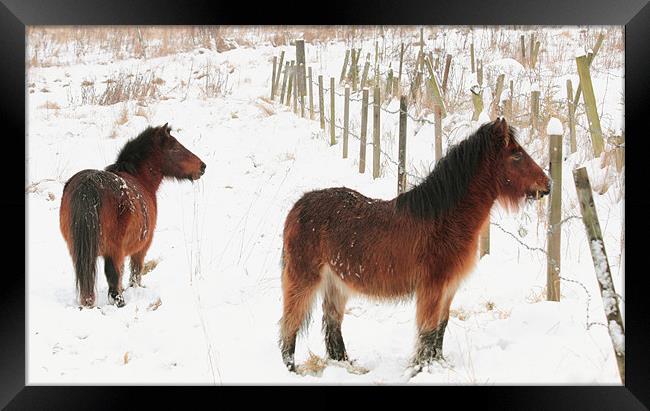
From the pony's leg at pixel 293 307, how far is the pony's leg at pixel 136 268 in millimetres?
1900

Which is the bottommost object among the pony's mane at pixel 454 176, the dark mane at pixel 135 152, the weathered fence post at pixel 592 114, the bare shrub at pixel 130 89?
the pony's mane at pixel 454 176

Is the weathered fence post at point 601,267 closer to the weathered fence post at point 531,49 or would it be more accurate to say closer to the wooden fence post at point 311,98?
the weathered fence post at point 531,49

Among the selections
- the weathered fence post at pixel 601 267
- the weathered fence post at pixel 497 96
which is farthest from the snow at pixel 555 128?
the weathered fence post at pixel 497 96

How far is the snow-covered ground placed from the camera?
4734mm

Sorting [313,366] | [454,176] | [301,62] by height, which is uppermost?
[301,62]

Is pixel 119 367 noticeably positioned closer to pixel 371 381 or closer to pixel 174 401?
pixel 174 401

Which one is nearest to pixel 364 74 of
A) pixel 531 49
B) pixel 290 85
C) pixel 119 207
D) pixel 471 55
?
pixel 290 85

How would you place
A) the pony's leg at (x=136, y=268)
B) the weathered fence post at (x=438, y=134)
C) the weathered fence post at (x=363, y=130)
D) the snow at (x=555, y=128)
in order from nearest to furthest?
the snow at (x=555, y=128) → the pony's leg at (x=136, y=268) → the weathered fence post at (x=438, y=134) → the weathered fence post at (x=363, y=130)

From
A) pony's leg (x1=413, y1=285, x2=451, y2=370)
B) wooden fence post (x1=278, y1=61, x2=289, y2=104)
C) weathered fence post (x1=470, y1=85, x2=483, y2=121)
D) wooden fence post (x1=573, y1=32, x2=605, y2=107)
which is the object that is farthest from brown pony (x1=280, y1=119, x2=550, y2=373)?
wooden fence post (x1=278, y1=61, x2=289, y2=104)

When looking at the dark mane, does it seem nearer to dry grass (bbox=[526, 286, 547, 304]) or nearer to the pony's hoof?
→ the pony's hoof

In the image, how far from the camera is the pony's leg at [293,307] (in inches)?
180
